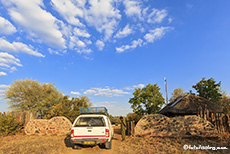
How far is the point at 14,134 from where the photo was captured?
12570mm

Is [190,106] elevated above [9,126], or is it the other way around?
[190,106]

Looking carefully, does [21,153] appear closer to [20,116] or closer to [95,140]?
[95,140]

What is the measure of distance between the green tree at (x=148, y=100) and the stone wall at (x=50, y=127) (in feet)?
70.9

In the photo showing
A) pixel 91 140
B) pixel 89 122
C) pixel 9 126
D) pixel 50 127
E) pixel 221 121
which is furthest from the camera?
pixel 50 127

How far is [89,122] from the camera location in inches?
309

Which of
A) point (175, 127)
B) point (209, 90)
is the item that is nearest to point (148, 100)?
point (209, 90)

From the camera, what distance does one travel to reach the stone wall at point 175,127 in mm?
10438

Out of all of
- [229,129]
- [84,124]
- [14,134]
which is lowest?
[14,134]

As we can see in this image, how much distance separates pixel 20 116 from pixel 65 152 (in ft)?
31.1

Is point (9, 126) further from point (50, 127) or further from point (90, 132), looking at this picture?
point (90, 132)

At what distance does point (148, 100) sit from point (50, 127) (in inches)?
932

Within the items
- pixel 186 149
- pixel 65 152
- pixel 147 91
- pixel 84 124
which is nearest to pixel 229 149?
pixel 186 149

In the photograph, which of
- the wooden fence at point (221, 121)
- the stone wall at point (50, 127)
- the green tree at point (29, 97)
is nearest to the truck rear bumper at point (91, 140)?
the stone wall at point (50, 127)

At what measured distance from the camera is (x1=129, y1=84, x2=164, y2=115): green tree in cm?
3127
